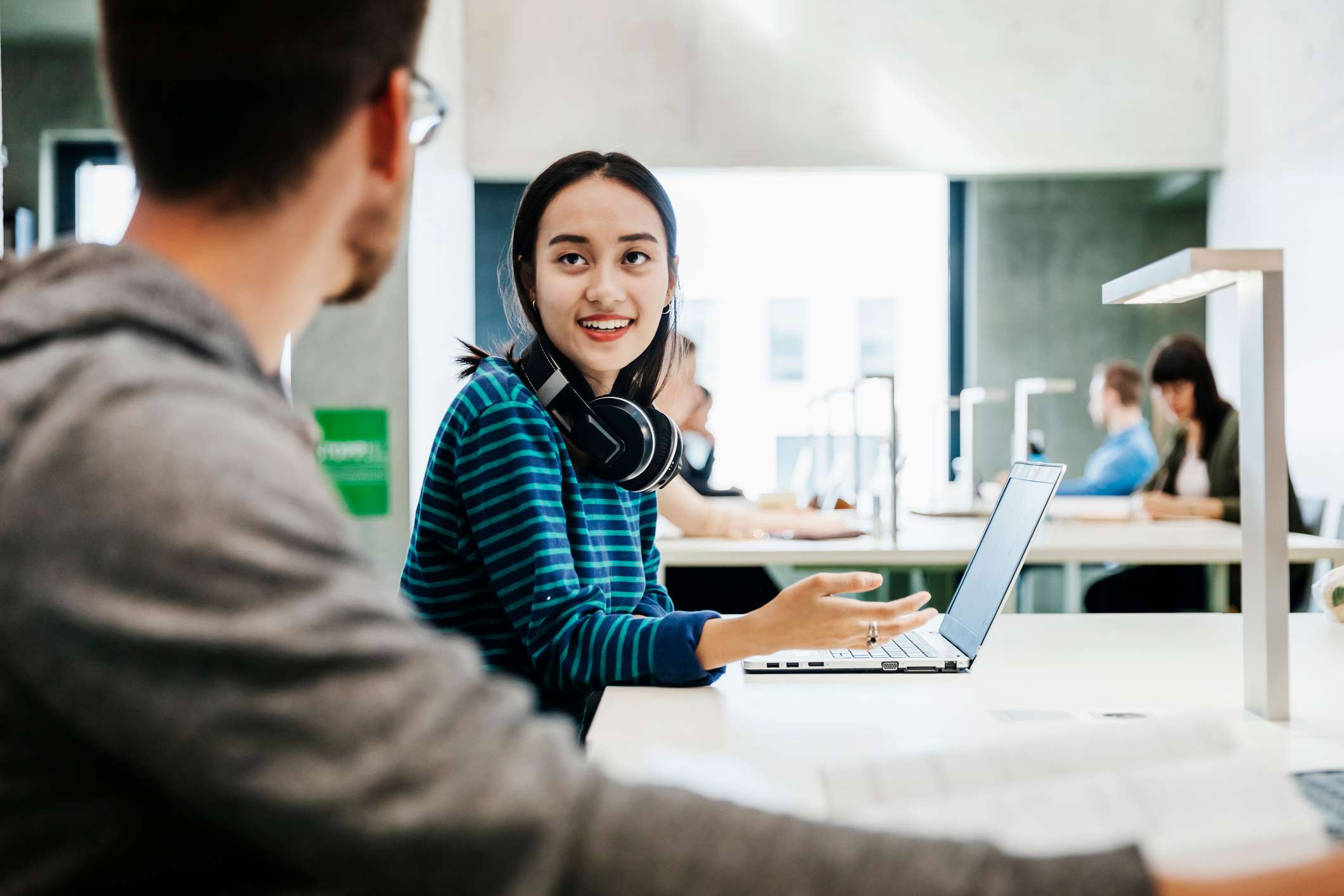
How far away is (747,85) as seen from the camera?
5.36 metres

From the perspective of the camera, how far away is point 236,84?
1.48ft

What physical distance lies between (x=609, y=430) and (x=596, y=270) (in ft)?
0.85

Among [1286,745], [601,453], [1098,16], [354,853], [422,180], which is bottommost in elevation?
[1286,745]

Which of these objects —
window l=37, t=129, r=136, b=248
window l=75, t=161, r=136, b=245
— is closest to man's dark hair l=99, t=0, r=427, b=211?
window l=75, t=161, r=136, b=245

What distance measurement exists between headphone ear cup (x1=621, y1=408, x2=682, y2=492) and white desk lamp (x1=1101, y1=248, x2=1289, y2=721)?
1.99ft

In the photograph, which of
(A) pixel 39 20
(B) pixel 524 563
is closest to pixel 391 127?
(B) pixel 524 563

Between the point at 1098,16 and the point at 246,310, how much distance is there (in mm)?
5764

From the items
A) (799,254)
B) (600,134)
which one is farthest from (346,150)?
(799,254)

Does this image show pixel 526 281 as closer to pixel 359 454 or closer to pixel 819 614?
pixel 819 614

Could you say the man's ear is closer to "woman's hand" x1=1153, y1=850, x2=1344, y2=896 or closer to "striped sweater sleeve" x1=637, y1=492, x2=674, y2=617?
"woman's hand" x1=1153, y1=850, x2=1344, y2=896

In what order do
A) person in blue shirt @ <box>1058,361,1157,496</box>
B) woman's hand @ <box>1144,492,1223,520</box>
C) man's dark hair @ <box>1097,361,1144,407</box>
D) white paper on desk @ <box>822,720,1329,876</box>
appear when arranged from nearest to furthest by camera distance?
white paper on desk @ <box>822,720,1329,876</box>, woman's hand @ <box>1144,492,1223,520</box>, person in blue shirt @ <box>1058,361,1157,496</box>, man's dark hair @ <box>1097,361,1144,407</box>

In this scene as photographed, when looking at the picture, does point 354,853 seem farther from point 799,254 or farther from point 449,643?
point 799,254

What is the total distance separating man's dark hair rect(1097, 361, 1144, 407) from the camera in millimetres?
4957

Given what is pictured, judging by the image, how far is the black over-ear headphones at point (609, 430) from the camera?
1.29 meters
